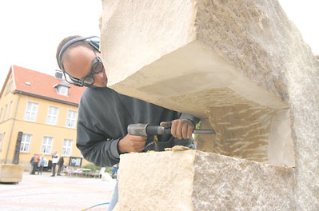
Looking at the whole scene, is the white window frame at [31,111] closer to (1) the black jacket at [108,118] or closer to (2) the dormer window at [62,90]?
(2) the dormer window at [62,90]

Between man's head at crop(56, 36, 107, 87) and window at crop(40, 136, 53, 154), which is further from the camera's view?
window at crop(40, 136, 53, 154)

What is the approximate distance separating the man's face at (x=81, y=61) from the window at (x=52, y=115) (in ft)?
79.5

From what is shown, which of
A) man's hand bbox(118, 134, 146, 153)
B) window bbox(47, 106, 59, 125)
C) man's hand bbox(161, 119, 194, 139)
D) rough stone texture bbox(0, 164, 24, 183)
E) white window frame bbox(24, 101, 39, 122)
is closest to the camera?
man's hand bbox(161, 119, 194, 139)

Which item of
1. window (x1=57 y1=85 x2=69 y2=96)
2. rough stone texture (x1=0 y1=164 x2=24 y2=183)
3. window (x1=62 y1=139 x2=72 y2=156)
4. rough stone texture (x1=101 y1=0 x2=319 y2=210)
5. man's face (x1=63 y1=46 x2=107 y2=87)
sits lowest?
rough stone texture (x1=0 y1=164 x2=24 y2=183)

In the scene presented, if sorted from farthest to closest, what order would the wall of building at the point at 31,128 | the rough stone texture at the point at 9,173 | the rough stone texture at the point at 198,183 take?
the wall of building at the point at 31,128, the rough stone texture at the point at 9,173, the rough stone texture at the point at 198,183

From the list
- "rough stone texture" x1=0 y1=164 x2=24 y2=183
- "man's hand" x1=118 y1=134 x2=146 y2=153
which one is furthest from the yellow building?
"man's hand" x1=118 y1=134 x2=146 y2=153

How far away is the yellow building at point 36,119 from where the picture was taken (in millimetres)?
23172

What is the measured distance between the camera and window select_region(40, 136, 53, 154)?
2417 cm

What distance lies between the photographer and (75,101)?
26422 mm

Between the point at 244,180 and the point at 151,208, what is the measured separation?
293 mm

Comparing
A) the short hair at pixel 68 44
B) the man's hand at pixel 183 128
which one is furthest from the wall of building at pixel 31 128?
the man's hand at pixel 183 128

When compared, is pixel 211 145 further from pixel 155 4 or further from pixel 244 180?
pixel 155 4

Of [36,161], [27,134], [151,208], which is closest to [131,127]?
[151,208]

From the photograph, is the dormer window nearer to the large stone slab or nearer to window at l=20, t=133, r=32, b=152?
window at l=20, t=133, r=32, b=152
